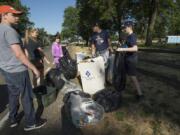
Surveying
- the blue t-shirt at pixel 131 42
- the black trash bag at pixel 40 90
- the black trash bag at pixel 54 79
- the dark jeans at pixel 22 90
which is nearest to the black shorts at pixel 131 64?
the blue t-shirt at pixel 131 42

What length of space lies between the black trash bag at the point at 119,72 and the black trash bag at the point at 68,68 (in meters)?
2.69

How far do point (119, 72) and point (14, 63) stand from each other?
309 cm

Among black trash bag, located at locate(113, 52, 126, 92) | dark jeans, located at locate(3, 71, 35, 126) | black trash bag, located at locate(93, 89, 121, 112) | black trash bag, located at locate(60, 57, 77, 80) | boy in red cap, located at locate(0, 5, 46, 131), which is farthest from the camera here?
black trash bag, located at locate(60, 57, 77, 80)

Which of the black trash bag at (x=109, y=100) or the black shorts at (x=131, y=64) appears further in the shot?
the black shorts at (x=131, y=64)

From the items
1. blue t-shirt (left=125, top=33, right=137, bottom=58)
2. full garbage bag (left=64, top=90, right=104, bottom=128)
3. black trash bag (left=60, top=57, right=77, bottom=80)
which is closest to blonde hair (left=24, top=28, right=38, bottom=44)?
black trash bag (left=60, top=57, right=77, bottom=80)

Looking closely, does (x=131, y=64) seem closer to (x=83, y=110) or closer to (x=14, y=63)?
(x=83, y=110)

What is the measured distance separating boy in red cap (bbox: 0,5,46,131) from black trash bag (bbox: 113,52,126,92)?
2608 millimetres

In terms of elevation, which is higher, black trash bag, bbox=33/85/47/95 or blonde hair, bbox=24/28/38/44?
blonde hair, bbox=24/28/38/44

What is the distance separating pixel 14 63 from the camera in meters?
5.34

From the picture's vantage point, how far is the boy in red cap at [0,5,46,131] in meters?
5.15

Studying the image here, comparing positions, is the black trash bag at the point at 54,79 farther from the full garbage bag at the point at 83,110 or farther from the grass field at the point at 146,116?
the full garbage bag at the point at 83,110

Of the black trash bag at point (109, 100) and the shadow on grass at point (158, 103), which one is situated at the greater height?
the black trash bag at point (109, 100)

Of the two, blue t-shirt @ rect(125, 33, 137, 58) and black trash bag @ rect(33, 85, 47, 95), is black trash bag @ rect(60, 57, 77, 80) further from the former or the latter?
blue t-shirt @ rect(125, 33, 137, 58)

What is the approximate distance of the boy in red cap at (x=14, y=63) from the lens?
5.15 m
